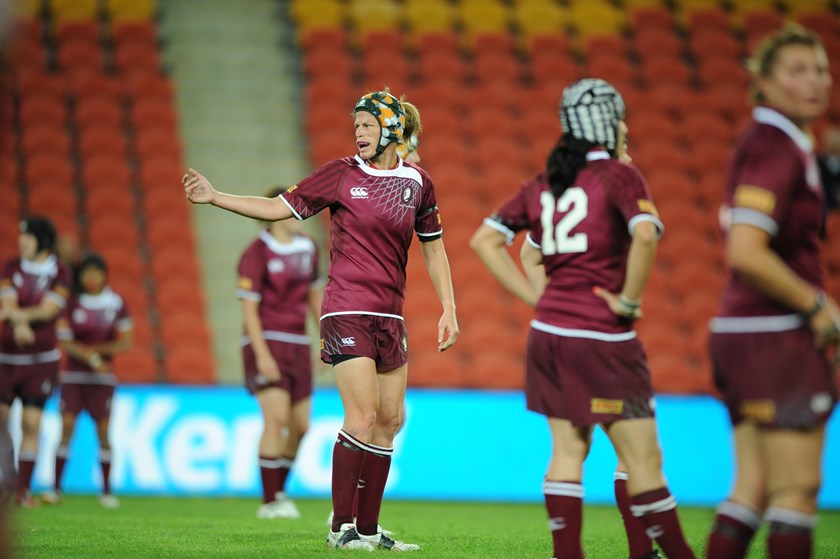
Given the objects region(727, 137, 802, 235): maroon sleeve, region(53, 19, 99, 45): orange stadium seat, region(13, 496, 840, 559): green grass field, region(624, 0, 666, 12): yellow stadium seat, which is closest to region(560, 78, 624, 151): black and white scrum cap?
region(727, 137, 802, 235): maroon sleeve

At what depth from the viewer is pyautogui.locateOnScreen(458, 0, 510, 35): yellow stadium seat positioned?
18.0 m

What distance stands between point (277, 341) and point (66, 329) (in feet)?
9.21

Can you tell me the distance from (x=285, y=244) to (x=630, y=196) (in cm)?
448

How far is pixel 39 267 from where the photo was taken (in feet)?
31.4

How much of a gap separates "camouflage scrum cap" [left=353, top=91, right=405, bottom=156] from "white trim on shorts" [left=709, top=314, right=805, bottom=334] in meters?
2.51

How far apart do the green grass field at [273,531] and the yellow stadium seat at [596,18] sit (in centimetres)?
1025

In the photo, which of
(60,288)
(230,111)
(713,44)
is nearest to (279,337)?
(60,288)

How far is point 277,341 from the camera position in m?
8.55

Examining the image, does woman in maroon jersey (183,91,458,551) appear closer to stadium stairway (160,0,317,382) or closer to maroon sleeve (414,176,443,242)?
maroon sleeve (414,176,443,242)

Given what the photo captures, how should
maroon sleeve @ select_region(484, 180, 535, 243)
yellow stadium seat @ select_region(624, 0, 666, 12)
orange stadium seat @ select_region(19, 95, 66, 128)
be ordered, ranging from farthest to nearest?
yellow stadium seat @ select_region(624, 0, 666, 12) → orange stadium seat @ select_region(19, 95, 66, 128) → maroon sleeve @ select_region(484, 180, 535, 243)

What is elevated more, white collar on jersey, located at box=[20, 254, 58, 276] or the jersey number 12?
white collar on jersey, located at box=[20, 254, 58, 276]

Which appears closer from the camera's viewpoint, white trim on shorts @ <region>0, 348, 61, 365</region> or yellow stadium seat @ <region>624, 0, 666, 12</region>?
white trim on shorts @ <region>0, 348, 61, 365</region>

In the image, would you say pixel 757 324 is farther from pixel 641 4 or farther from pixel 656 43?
pixel 641 4

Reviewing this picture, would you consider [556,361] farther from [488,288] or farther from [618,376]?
[488,288]
